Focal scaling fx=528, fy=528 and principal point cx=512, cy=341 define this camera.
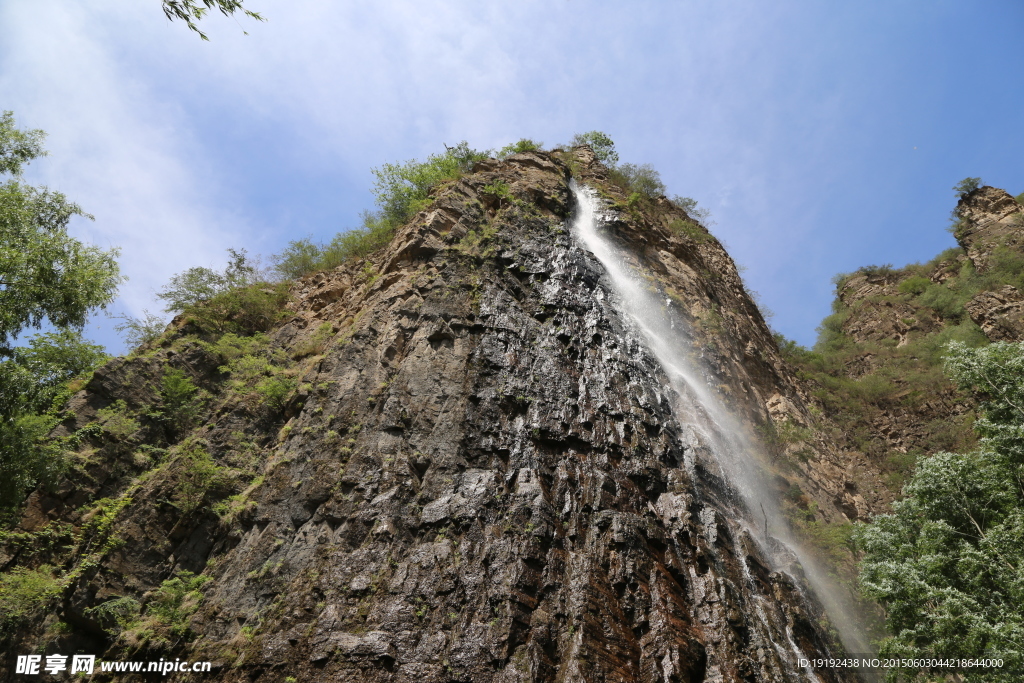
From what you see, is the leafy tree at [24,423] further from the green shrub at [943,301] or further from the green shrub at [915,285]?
the green shrub at [915,285]

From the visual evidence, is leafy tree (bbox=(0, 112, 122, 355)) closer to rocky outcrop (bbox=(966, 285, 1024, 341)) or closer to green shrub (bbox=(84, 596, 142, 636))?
green shrub (bbox=(84, 596, 142, 636))

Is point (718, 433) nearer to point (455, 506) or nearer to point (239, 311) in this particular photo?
point (455, 506)

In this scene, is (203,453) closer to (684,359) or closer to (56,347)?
(56,347)

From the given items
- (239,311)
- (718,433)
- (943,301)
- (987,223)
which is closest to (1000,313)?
(943,301)

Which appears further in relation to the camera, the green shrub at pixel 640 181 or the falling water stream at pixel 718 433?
the green shrub at pixel 640 181

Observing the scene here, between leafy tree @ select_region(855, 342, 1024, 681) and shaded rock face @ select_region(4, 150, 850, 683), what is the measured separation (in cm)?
223

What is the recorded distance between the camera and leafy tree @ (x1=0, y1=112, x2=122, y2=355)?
1091cm

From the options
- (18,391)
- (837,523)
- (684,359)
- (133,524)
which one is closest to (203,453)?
(133,524)

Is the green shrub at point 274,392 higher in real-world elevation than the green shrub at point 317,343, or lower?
lower

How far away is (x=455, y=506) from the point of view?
10.4 metres

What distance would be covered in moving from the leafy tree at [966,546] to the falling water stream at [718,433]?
957 millimetres

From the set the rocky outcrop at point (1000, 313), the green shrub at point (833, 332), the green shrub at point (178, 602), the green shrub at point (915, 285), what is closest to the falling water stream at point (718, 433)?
the green shrub at point (178, 602)

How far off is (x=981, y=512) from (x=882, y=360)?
66.5 feet

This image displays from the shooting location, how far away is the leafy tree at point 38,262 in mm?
10914
